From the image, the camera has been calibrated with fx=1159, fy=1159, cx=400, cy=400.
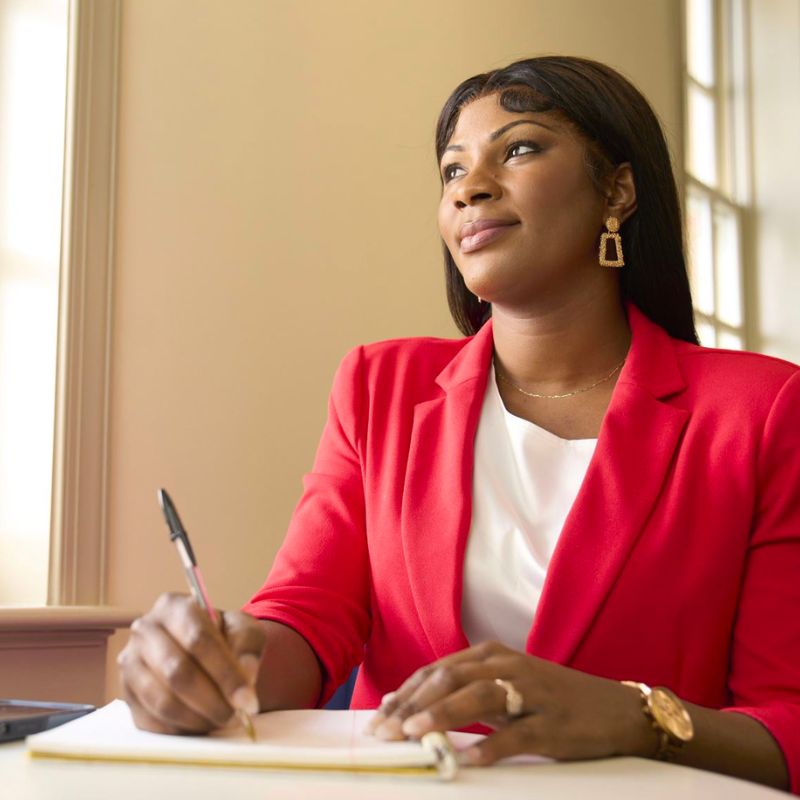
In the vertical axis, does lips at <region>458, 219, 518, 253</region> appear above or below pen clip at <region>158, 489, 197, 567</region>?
above

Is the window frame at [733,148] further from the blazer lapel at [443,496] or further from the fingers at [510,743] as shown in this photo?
the fingers at [510,743]

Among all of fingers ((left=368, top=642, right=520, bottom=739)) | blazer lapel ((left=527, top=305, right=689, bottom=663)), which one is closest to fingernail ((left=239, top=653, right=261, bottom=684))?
fingers ((left=368, top=642, right=520, bottom=739))

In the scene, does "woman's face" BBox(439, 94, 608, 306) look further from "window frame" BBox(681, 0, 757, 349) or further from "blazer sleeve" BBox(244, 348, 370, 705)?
"window frame" BBox(681, 0, 757, 349)

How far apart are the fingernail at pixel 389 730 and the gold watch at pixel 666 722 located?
27cm

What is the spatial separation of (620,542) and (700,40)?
4.11 m

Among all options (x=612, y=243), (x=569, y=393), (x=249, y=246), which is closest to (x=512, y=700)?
(x=569, y=393)

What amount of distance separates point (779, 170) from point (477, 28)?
6.87 ft

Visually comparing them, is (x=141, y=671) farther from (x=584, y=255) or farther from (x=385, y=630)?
(x=584, y=255)

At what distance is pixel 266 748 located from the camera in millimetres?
860

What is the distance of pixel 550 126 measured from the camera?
68.9 inches

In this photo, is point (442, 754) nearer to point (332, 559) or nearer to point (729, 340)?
point (332, 559)

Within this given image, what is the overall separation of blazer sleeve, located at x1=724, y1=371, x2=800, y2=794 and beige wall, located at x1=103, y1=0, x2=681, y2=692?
126 cm

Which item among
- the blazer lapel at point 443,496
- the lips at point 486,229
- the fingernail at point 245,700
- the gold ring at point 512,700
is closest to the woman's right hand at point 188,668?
the fingernail at point 245,700

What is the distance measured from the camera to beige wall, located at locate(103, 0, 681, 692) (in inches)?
92.5
